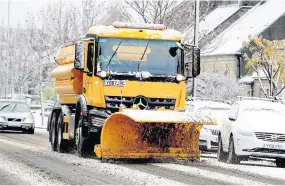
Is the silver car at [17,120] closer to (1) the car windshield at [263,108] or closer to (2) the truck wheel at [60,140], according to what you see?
(2) the truck wheel at [60,140]

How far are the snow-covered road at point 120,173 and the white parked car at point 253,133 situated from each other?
0.95m

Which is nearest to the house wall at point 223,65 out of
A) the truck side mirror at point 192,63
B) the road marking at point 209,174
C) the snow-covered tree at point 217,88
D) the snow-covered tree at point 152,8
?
the snow-covered tree at point 217,88

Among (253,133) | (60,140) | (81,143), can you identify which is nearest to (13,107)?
(60,140)

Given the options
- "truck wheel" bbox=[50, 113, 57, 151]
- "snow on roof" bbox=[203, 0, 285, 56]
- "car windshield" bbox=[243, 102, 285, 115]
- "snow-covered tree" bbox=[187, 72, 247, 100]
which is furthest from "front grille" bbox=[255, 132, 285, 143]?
"snow on roof" bbox=[203, 0, 285, 56]

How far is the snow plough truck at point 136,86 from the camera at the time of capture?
20.1 meters

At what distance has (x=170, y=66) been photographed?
69.2 ft

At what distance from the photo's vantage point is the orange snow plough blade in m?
19.3

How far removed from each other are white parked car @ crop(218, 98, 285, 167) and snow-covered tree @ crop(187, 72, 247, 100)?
148 ft

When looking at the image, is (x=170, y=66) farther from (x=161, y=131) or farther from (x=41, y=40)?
(x=41, y=40)

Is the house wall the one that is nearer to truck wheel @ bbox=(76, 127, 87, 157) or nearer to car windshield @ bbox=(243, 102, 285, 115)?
car windshield @ bbox=(243, 102, 285, 115)

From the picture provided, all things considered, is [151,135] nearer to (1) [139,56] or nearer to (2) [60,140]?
(1) [139,56]

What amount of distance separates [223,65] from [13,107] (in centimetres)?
4854

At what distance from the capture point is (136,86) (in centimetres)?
2070

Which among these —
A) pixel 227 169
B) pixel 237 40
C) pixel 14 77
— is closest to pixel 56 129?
pixel 227 169
